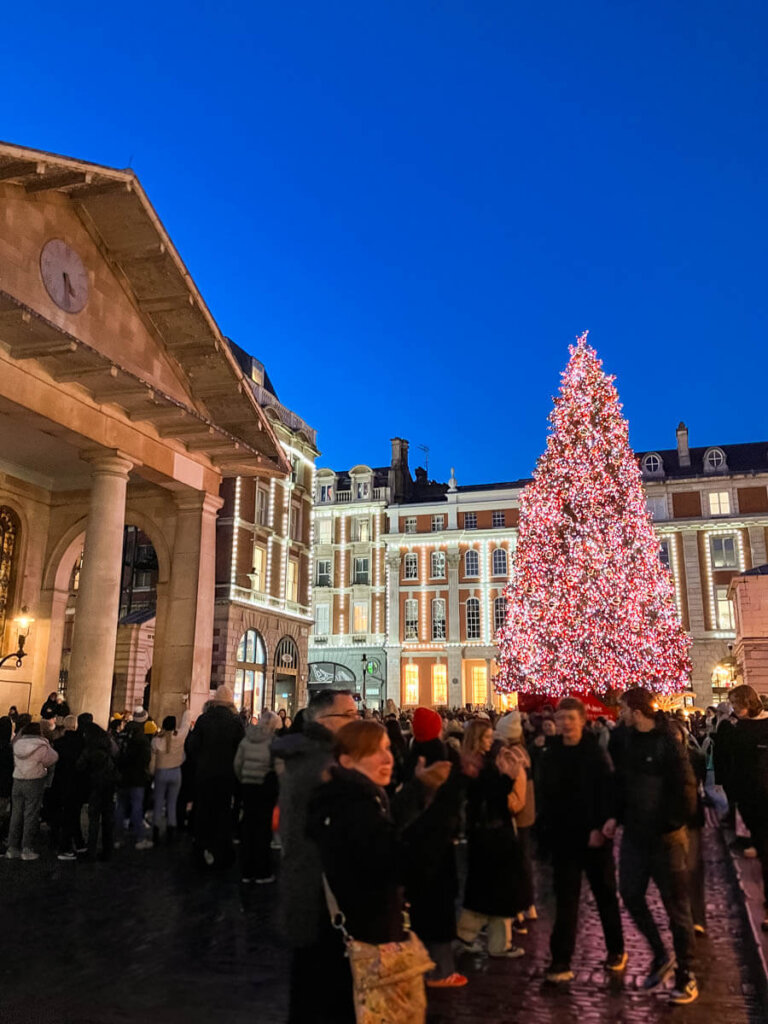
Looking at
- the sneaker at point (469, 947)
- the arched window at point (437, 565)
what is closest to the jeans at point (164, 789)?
the sneaker at point (469, 947)

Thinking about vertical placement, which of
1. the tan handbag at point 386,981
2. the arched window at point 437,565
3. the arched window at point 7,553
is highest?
the arched window at point 437,565

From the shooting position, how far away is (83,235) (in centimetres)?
1491

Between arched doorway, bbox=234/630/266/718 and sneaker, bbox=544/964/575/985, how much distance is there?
30.2 meters

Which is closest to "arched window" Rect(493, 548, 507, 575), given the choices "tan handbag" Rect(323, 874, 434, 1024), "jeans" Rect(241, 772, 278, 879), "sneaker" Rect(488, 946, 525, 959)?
"jeans" Rect(241, 772, 278, 879)

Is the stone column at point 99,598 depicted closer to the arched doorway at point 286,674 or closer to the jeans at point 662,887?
the jeans at point 662,887

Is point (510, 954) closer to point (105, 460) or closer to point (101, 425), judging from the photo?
point (105, 460)

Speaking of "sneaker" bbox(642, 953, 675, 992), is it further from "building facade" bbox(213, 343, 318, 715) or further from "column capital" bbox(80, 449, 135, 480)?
"building facade" bbox(213, 343, 318, 715)

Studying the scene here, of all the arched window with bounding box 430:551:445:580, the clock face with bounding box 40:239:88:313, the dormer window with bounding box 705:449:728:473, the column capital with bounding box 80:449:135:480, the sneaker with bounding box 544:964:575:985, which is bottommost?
the sneaker with bounding box 544:964:575:985

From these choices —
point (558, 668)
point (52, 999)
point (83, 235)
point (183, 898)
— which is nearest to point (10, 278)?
point (83, 235)

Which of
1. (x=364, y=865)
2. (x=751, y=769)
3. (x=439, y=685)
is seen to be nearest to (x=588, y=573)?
(x=751, y=769)

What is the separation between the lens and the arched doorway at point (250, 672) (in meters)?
35.2

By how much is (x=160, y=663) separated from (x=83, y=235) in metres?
8.79

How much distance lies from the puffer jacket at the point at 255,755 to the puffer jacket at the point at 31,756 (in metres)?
2.80

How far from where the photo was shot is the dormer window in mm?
55062
